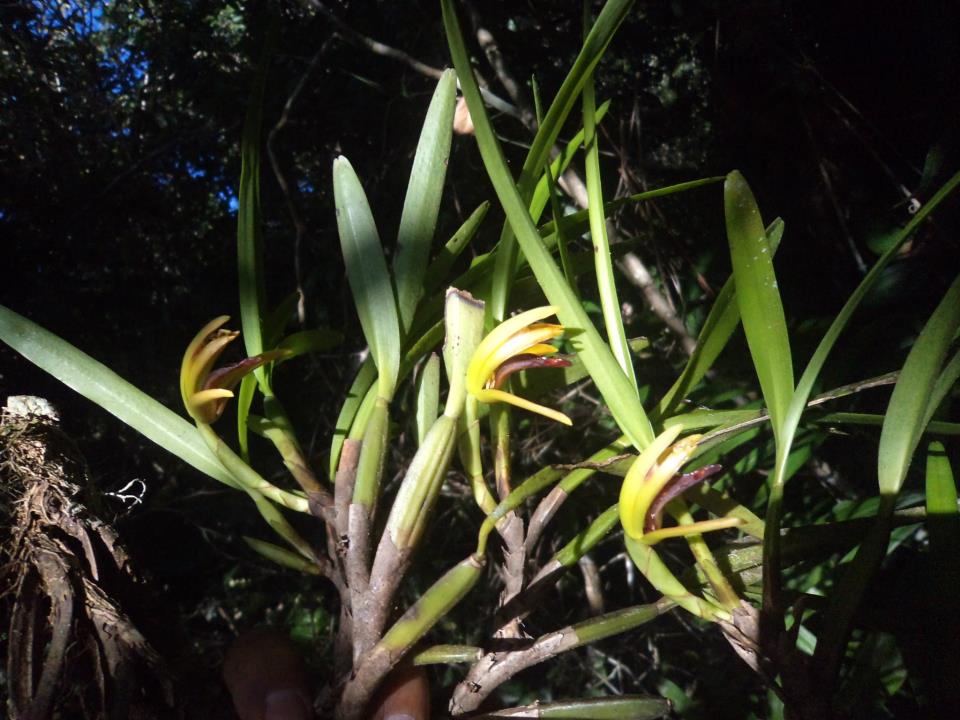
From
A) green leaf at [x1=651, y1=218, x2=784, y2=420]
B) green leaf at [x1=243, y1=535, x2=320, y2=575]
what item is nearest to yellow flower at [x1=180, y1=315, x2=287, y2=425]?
green leaf at [x1=243, y1=535, x2=320, y2=575]

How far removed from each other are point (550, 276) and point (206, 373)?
0.28m

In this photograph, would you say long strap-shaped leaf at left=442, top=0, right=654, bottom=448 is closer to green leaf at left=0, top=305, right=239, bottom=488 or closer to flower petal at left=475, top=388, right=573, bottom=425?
flower petal at left=475, top=388, right=573, bottom=425

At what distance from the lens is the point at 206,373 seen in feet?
1.66

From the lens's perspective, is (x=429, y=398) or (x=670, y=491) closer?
(x=670, y=491)

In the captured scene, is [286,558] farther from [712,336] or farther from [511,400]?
[712,336]

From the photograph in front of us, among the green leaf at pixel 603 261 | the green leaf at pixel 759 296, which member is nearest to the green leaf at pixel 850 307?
the green leaf at pixel 759 296

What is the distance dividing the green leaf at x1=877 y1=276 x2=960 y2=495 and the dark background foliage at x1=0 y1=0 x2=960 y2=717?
394 mm

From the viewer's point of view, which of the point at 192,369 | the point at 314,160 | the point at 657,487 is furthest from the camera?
the point at 314,160

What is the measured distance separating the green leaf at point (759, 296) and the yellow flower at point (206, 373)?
14.5 inches

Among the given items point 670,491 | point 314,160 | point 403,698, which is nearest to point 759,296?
A: point 670,491

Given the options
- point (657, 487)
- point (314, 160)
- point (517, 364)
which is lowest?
point (657, 487)

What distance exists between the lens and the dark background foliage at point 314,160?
0.90 m

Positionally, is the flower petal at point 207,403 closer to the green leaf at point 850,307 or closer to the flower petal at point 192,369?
the flower petal at point 192,369

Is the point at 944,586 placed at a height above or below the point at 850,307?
below
